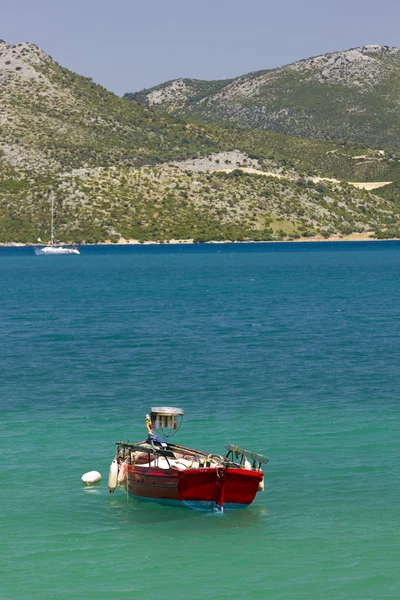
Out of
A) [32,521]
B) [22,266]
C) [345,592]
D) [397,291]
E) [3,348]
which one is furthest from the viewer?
[22,266]

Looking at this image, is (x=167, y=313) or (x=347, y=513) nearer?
(x=347, y=513)

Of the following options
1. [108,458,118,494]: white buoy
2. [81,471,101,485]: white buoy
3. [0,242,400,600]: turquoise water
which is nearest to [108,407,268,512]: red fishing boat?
[108,458,118,494]: white buoy

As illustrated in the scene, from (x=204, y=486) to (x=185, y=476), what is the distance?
2.05 feet

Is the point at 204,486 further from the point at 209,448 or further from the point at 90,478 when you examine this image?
the point at 209,448

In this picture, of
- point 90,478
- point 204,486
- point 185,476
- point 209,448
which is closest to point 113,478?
point 90,478

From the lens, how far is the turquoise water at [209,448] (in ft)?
88.2

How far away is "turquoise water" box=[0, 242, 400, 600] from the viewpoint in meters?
26.9

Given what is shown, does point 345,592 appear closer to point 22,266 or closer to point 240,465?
point 240,465

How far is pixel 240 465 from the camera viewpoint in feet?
101

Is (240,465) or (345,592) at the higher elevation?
(240,465)

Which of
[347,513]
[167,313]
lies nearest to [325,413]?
[347,513]

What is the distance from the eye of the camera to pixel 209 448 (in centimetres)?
3762

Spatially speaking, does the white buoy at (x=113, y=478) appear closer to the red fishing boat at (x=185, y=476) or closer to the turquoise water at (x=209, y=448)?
the red fishing boat at (x=185, y=476)

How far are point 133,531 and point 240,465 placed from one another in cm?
375
